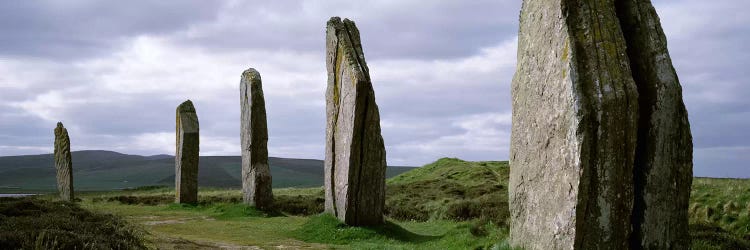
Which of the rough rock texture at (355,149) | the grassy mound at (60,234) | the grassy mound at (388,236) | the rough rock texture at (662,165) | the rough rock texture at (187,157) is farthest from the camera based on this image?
the rough rock texture at (187,157)

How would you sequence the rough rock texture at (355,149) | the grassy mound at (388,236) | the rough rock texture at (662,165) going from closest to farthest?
the rough rock texture at (662,165) < the grassy mound at (388,236) < the rough rock texture at (355,149)

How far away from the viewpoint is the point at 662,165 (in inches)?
337

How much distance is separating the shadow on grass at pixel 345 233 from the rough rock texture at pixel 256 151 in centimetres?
581

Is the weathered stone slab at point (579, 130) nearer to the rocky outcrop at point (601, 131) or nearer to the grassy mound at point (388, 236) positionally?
the rocky outcrop at point (601, 131)

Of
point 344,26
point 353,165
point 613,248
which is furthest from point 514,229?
point 344,26

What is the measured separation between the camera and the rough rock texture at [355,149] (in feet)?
48.0

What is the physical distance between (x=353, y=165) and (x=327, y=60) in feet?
12.3

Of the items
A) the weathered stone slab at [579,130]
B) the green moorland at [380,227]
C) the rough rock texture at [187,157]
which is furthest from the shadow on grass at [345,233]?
the rough rock texture at [187,157]

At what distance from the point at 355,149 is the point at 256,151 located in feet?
24.2

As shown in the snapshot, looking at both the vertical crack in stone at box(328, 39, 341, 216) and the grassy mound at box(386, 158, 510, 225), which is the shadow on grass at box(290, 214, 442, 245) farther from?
the grassy mound at box(386, 158, 510, 225)

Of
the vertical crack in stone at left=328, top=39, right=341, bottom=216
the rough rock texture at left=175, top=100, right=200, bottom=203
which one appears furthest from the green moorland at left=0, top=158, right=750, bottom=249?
the vertical crack in stone at left=328, top=39, right=341, bottom=216

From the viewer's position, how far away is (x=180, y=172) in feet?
79.0

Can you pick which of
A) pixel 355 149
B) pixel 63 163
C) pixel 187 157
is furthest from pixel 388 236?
pixel 63 163

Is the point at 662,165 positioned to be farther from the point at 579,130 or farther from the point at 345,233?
the point at 345,233
